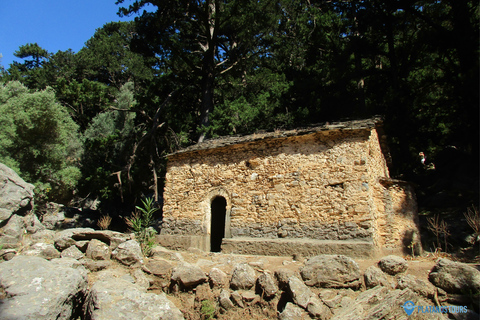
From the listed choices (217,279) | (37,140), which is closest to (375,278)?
(217,279)

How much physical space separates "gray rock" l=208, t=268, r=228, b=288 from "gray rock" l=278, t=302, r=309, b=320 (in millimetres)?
1389

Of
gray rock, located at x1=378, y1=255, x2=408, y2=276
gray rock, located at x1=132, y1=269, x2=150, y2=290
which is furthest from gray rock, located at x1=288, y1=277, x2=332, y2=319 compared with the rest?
gray rock, located at x1=132, y1=269, x2=150, y2=290

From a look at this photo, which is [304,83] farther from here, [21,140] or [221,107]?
[21,140]

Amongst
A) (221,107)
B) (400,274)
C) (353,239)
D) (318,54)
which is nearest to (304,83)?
(318,54)

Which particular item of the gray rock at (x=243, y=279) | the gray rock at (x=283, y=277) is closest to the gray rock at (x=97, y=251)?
the gray rock at (x=243, y=279)

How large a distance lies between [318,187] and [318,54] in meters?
13.4

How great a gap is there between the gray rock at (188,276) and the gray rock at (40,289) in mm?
1666

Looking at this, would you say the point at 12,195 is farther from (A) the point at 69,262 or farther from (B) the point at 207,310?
(B) the point at 207,310

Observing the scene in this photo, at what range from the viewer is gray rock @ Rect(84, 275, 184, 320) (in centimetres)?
480

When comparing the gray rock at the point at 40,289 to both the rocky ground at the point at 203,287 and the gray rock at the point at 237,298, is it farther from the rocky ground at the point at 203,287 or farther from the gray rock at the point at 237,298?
the gray rock at the point at 237,298

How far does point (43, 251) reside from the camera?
667 centimetres

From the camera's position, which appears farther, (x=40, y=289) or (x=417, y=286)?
(x=417, y=286)

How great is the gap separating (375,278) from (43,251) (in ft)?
22.7

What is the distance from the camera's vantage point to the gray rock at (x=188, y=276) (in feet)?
20.2
